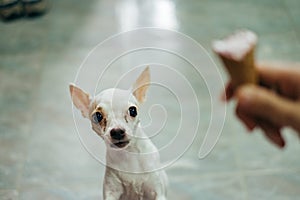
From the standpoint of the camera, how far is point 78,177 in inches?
53.7

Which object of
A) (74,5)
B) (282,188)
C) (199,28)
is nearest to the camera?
(282,188)

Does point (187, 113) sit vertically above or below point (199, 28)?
below

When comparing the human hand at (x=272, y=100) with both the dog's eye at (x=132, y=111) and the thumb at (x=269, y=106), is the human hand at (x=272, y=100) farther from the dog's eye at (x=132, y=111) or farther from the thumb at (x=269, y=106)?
the dog's eye at (x=132, y=111)

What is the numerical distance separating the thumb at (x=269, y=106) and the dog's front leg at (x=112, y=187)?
0.91 ft

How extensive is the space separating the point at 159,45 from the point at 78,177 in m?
0.50

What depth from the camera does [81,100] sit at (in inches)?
26.5

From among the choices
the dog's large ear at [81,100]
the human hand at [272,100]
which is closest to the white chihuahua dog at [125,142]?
the dog's large ear at [81,100]

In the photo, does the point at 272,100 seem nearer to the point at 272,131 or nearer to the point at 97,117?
the point at 272,131

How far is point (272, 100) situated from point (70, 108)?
109cm

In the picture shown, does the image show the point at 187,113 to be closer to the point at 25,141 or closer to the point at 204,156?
the point at 204,156

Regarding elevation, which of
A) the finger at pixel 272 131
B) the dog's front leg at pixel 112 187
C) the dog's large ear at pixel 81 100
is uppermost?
the dog's large ear at pixel 81 100

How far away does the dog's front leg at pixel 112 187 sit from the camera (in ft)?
2.39

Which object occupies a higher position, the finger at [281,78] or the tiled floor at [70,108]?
the tiled floor at [70,108]

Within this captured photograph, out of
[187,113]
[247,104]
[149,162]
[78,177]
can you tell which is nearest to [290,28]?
[187,113]
